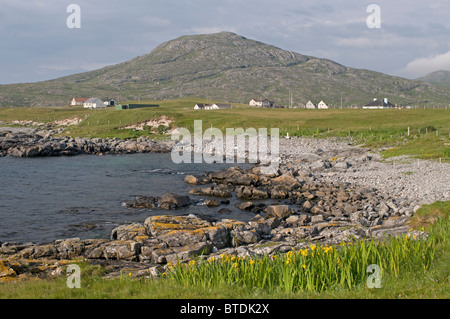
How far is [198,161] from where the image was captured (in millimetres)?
56188

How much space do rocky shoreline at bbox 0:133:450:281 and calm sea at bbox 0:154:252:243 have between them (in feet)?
7.06

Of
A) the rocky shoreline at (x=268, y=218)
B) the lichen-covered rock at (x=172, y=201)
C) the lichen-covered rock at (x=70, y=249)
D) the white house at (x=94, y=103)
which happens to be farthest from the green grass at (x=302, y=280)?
the white house at (x=94, y=103)

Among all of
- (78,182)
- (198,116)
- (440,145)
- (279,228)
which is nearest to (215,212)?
(279,228)

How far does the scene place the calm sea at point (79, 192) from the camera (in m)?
24.5

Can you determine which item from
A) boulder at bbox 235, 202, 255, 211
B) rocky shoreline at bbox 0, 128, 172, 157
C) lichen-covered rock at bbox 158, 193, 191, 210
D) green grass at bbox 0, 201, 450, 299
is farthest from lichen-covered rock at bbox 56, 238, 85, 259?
rocky shoreline at bbox 0, 128, 172, 157

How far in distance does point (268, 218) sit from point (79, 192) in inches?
702

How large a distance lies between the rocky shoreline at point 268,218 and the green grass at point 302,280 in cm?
151

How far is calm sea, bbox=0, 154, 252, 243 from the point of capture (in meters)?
24.5

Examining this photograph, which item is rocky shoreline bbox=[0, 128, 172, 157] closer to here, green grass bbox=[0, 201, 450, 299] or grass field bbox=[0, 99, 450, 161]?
grass field bbox=[0, 99, 450, 161]

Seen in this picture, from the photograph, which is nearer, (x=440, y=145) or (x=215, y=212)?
(x=215, y=212)

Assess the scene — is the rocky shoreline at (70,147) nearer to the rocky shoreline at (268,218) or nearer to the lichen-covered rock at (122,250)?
the rocky shoreline at (268,218)
